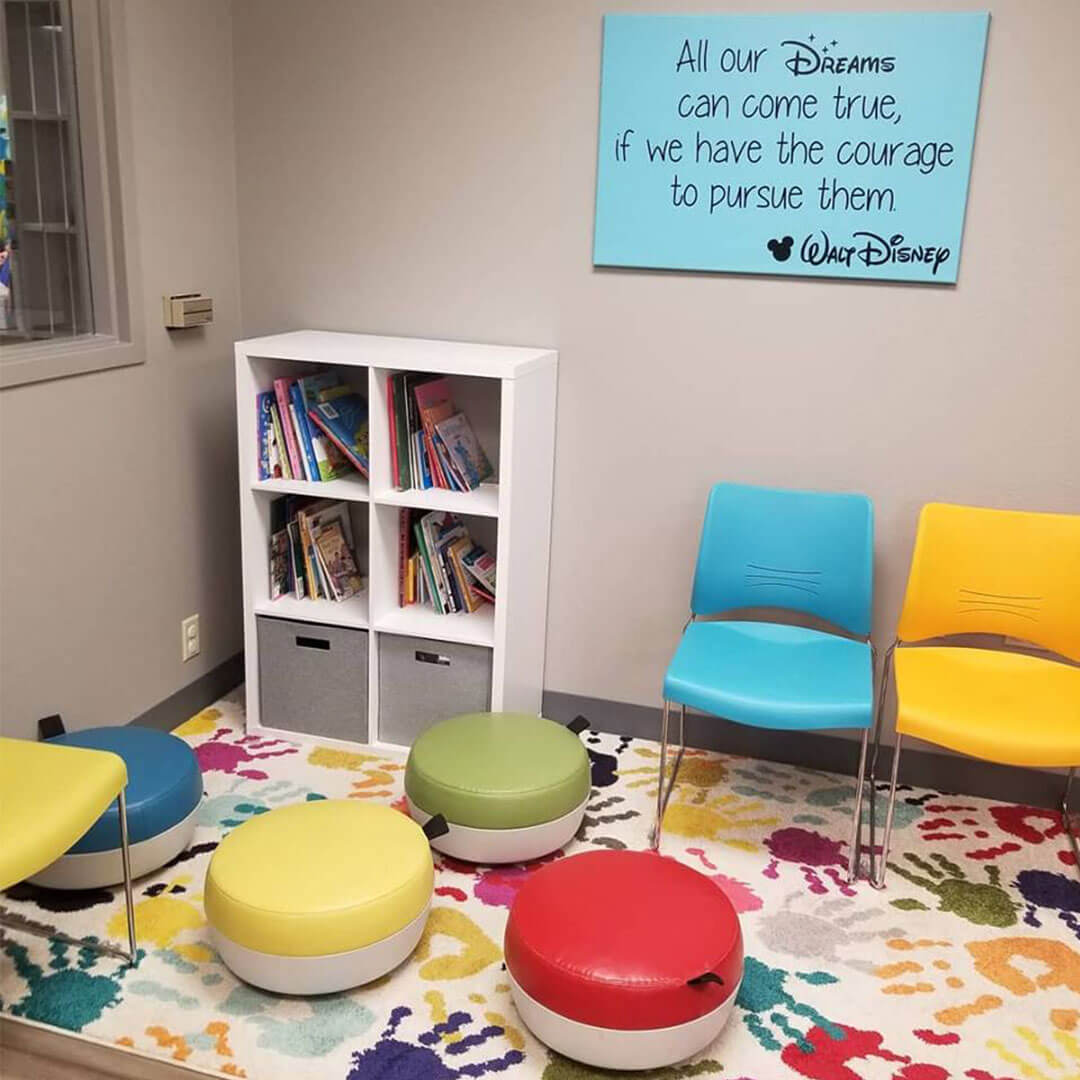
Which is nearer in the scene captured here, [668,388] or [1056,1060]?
[1056,1060]

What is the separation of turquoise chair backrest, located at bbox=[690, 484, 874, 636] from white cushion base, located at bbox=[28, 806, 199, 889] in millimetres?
1381

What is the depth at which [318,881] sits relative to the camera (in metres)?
2.00

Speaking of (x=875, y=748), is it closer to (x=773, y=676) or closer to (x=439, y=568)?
(x=773, y=676)

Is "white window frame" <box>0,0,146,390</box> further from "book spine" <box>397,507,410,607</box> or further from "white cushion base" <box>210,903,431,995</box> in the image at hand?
"white cushion base" <box>210,903,431,995</box>

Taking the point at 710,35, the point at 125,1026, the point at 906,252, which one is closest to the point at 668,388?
the point at 906,252

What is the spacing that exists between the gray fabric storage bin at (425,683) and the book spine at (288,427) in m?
0.51

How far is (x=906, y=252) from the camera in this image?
2.61 metres

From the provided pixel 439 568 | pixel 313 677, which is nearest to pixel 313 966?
pixel 313 677

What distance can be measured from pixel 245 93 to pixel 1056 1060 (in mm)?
2968

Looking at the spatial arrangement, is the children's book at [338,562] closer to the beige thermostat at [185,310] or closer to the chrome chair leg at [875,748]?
the beige thermostat at [185,310]

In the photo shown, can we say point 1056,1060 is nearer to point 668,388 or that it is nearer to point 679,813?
point 679,813

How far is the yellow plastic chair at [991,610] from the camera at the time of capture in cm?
246

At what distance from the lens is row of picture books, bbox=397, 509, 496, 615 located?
2939 millimetres

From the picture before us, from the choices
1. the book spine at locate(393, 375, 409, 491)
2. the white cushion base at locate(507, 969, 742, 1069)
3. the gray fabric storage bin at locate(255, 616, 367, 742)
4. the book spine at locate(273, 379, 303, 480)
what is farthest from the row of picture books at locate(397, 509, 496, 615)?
the white cushion base at locate(507, 969, 742, 1069)
